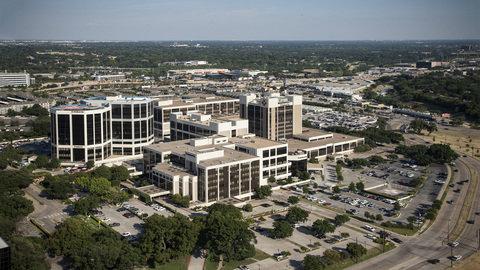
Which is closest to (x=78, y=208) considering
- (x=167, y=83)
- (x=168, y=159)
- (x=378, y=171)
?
(x=168, y=159)

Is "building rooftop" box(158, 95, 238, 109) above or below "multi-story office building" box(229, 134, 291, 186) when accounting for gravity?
above

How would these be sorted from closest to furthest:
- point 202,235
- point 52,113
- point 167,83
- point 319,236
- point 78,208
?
point 202,235 < point 319,236 < point 78,208 < point 52,113 < point 167,83

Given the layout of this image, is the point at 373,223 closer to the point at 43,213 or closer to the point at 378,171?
the point at 378,171

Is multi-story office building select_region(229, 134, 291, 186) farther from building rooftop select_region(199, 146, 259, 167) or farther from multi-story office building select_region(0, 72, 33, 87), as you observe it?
multi-story office building select_region(0, 72, 33, 87)

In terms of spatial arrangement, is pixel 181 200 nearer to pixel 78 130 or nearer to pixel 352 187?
pixel 352 187

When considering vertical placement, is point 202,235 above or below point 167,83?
below

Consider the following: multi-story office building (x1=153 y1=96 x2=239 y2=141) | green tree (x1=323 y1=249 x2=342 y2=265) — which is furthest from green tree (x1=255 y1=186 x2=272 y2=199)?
multi-story office building (x1=153 y1=96 x2=239 y2=141)
